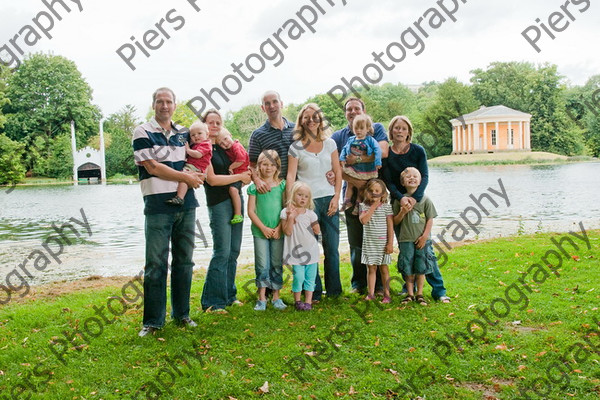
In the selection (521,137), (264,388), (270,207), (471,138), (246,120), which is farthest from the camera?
(246,120)

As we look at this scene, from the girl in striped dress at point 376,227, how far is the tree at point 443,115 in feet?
205

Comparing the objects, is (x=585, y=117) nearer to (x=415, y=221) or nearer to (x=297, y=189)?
(x=415, y=221)

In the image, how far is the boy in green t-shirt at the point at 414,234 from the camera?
5367mm

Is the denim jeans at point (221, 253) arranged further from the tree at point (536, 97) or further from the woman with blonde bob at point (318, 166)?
the tree at point (536, 97)

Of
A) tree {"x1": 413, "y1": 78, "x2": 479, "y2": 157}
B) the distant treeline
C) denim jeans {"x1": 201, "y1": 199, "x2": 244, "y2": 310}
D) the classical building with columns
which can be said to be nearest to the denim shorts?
denim jeans {"x1": 201, "y1": 199, "x2": 244, "y2": 310}

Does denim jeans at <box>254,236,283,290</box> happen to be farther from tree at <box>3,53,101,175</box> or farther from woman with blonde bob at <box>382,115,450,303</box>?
tree at <box>3,53,101,175</box>

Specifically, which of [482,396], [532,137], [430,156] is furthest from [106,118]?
[482,396]

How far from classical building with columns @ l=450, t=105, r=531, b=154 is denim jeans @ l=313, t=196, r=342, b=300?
5900 cm

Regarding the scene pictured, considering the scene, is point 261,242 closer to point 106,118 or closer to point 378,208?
point 378,208

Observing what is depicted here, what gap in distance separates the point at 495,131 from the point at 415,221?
63213 mm

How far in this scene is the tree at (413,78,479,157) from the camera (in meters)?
67.1

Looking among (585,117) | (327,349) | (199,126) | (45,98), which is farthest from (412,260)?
(585,117)

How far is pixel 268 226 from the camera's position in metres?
5.30

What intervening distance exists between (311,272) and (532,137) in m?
67.5
